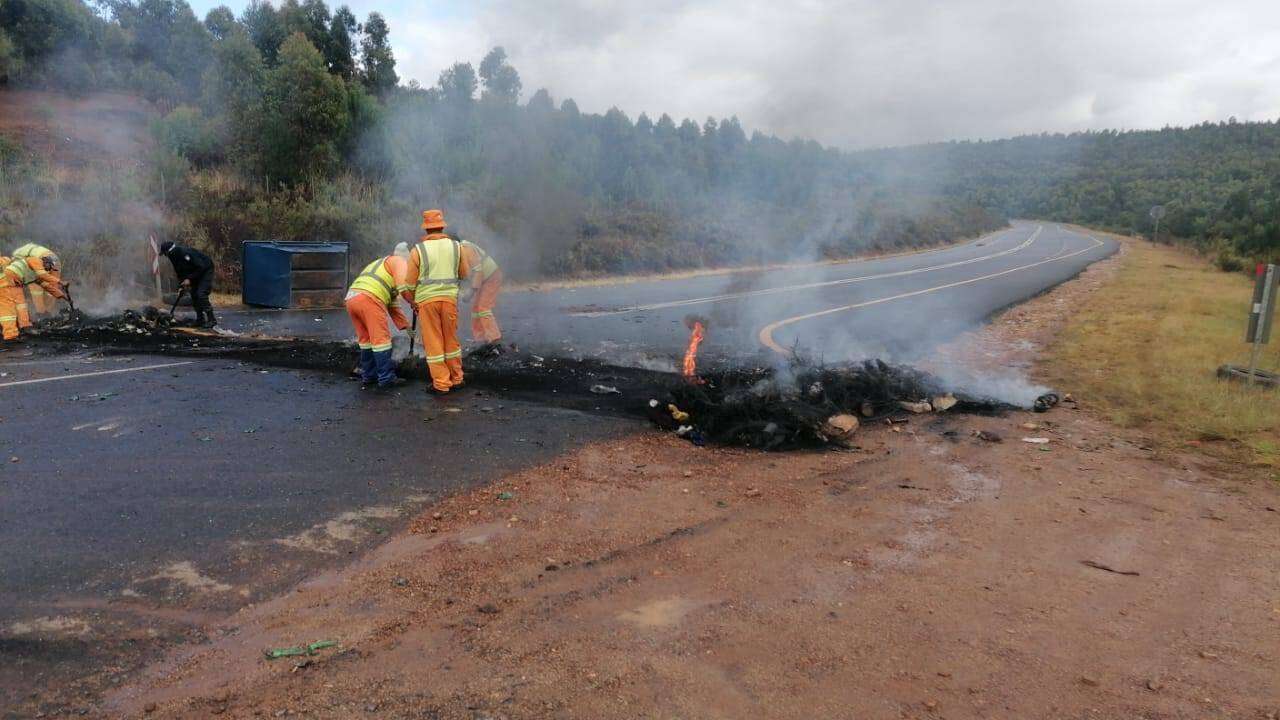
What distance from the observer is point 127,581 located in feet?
11.6

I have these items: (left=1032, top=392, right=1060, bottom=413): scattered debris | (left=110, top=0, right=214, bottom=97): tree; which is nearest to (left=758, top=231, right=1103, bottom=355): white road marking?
(left=1032, top=392, right=1060, bottom=413): scattered debris

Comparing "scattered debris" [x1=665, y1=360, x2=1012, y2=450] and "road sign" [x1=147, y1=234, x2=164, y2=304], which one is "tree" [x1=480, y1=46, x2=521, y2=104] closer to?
"road sign" [x1=147, y1=234, x2=164, y2=304]

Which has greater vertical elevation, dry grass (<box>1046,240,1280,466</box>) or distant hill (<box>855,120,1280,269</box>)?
distant hill (<box>855,120,1280,269</box>)

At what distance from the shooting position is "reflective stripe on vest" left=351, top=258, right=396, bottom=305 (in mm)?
7629

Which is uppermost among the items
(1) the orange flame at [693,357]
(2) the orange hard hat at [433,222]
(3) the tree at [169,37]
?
(3) the tree at [169,37]

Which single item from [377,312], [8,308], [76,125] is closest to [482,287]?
[377,312]

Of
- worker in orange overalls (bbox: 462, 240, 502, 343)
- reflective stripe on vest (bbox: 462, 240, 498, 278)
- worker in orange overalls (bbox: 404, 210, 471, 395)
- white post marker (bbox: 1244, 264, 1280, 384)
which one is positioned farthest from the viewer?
reflective stripe on vest (bbox: 462, 240, 498, 278)

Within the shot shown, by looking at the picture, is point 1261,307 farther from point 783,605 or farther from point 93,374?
point 93,374

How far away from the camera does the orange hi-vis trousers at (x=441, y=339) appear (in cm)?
740

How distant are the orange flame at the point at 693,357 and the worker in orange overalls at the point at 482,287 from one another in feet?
7.66

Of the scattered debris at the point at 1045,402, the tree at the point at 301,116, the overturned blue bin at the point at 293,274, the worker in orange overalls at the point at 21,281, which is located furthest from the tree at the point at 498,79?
the scattered debris at the point at 1045,402

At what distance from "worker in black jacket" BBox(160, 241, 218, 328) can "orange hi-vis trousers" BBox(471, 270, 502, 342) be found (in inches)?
192

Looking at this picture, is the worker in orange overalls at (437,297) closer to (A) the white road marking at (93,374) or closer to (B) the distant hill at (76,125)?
(A) the white road marking at (93,374)

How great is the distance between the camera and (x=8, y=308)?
988 cm
